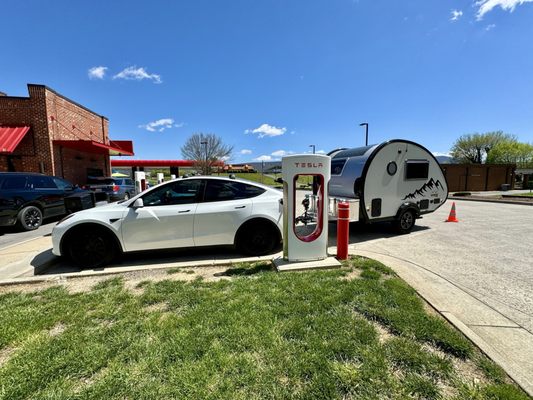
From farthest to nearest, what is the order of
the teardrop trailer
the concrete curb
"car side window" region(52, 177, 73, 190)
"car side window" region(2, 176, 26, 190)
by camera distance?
"car side window" region(52, 177, 73, 190) < "car side window" region(2, 176, 26, 190) < the teardrop trailer < the concrete curb

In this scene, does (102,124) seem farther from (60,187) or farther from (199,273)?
(199,273)

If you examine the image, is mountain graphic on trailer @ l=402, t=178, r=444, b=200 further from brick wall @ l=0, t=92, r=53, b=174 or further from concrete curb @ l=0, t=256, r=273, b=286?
brick wall @ l=0, t=92, r=53, b=174

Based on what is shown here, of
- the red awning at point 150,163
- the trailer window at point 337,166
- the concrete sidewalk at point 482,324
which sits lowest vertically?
the concrete sidewalk at point 482,324

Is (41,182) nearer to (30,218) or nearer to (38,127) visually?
(30,218)

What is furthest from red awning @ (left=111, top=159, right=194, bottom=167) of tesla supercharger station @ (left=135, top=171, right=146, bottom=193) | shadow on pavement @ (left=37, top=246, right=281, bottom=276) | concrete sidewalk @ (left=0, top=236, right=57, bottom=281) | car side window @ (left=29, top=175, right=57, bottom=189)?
shadow on pavement @ (left=37, top=246, right=281, bottom=276)

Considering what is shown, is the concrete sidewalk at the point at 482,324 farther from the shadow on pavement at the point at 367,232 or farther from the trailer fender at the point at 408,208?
the trailer fender at the point at 408,208

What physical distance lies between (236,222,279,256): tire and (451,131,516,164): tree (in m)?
51.9

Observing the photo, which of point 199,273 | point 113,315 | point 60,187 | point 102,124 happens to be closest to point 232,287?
point 199,273

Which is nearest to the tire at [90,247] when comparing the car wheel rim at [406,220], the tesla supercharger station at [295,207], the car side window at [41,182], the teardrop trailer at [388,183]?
the tesla supercharger station at [295,207]

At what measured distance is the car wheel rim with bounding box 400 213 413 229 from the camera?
7.35 m

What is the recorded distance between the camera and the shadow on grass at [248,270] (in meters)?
4.21

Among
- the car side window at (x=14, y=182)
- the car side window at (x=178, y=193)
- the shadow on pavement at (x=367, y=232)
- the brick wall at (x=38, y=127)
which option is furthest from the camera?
the brick wall at (x=38, y=127)

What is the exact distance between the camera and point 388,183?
690cm

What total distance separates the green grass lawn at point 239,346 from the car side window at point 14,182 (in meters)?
6.10
